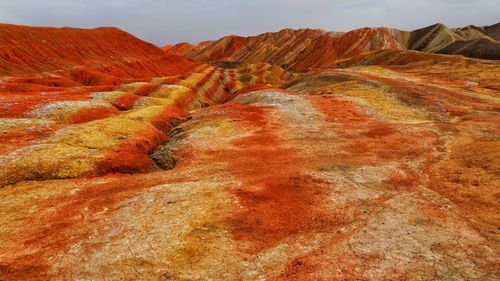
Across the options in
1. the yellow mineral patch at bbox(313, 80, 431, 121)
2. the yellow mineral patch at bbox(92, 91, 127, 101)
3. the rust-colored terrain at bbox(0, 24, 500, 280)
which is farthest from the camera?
the yellow mineral patch at bbox(92, 91, 127, 101)

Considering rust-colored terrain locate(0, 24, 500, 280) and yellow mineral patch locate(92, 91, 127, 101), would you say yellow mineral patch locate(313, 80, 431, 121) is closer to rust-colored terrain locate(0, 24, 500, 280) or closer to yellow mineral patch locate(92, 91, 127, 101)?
rust-colored terrain locate(0, 24, 500, 280)

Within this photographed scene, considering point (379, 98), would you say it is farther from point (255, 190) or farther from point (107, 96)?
point (107, 96)

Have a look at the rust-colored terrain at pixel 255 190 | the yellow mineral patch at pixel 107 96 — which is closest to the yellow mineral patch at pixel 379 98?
the rust-colored terrain at pixel 255 190

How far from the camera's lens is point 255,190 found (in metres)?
25.5

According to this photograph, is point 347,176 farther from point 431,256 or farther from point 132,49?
point 132,49

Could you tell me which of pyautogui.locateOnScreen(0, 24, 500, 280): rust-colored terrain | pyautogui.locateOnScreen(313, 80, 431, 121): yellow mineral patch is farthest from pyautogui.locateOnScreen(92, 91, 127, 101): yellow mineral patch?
pyautogui.locateOnScreen(313, 80, 431, 121): yellow mineral patch

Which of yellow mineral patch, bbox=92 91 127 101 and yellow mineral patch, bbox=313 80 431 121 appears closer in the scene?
yellow mineral patch, bbox=313 80 431 121

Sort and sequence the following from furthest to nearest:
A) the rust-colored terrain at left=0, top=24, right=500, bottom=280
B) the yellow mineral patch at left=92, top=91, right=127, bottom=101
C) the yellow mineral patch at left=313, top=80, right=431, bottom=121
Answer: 1. the yellow mineral patch at left=92, top=91, right=127, bottom=101
2. the yellow mineral patch at left=313, top=80, right=431, bottom=121
3. the rust-colored terrain at left=0, top=24, right=500, bottom=280

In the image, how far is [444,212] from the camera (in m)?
22.5

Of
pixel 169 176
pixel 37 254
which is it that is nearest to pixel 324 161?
pixel 169 176

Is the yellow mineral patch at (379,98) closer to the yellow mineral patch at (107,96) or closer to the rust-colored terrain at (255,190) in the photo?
the rust-colored terrain at (255,190)

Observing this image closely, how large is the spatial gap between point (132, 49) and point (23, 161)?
5590 inches

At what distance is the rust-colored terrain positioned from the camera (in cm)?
1784

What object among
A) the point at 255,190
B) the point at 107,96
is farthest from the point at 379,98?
the point at 107,96
